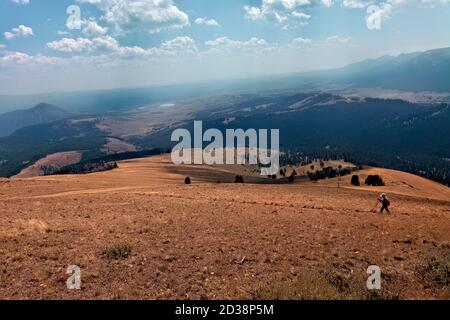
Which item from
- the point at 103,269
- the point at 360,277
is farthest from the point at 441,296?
the point at 103,269

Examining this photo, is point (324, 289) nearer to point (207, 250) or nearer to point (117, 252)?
point (207, 250)

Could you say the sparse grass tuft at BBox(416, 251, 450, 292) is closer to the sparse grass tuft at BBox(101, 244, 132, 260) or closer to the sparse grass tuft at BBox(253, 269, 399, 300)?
the sparse grass tuft at BBox(253, 269, 399, 300)

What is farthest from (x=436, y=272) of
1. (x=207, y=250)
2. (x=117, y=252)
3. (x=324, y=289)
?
(x=117, y=252)

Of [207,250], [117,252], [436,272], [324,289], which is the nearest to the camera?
[324,289]

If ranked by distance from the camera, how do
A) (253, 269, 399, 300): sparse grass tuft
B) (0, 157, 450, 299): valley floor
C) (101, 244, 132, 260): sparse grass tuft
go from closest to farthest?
(253, 269, 399, 300): sparse grass tuft → (0, 157, 450, 299): valley floor → (101, 244, 132, 260): sparse grass tuft

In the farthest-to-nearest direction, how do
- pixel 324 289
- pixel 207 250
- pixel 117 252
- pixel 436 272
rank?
1. pixel 207 250
2. pixel 117 252
3. pixel 436 272
4. pixel 324 289

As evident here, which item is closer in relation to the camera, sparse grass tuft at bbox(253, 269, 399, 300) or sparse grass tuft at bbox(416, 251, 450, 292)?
sparse grass tuft at bbox(253, 269, 399, 300)

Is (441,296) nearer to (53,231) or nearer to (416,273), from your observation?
(416,273)

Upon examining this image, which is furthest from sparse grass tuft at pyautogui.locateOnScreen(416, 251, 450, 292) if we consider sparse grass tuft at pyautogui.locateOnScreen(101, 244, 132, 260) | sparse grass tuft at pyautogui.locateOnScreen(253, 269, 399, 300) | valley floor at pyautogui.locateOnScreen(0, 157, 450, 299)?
sparse grass tuft at pyautogui.locateOnScreen(101, 244, 132, 260)

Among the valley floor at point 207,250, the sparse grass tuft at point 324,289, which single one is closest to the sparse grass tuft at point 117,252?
the valley floor at point 207,250
